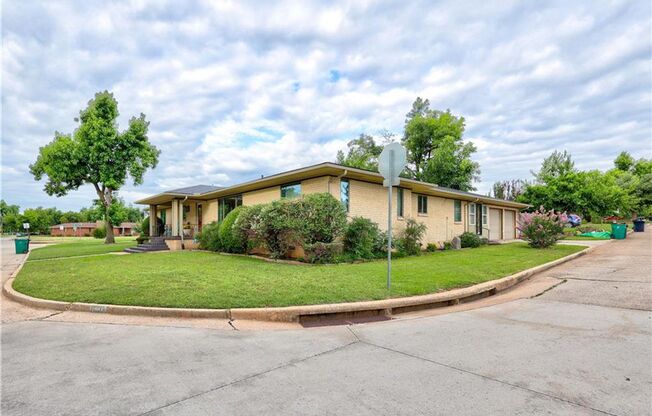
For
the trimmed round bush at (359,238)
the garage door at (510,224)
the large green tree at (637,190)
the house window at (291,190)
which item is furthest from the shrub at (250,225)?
the large green tree at (637,190)

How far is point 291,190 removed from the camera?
47.6 feet

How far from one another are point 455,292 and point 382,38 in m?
8.24

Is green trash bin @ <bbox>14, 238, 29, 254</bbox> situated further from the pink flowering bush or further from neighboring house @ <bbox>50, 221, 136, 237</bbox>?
neighboring house @ <bbox>50, 221, 136, 237</bbox>

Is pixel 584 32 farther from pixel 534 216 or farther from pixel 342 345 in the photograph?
pixel 342 345

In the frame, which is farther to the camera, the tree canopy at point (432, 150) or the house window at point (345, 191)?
the tree canopy at point (432, 150)

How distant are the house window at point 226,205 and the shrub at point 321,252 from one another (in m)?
8.55

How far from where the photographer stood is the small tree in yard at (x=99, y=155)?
24.3 metres

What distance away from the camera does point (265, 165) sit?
2606 centimetres

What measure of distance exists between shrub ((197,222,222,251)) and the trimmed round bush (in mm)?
6975

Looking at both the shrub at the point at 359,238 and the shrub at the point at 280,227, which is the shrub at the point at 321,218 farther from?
the shrub at the point at 359,238

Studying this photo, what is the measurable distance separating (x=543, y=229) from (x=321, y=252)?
11.0 m

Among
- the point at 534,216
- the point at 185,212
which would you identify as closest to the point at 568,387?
the point at 534,216

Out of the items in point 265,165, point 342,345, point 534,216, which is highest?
point 265,165

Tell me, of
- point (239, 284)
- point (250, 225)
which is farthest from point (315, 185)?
point (239, 284)
